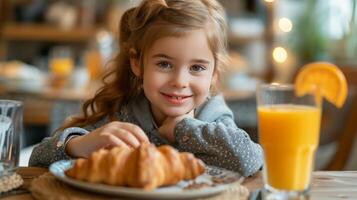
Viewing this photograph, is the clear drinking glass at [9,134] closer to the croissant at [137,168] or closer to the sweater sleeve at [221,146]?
the croissant at [137,168]

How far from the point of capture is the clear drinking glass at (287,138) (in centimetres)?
92

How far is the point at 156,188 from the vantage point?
34.6 inches

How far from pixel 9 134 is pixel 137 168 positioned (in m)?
0.27

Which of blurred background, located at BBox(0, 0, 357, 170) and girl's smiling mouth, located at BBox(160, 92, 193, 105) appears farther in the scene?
blurred background, located at BBox(0, 0, 357, 170)

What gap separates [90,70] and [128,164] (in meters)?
2.58

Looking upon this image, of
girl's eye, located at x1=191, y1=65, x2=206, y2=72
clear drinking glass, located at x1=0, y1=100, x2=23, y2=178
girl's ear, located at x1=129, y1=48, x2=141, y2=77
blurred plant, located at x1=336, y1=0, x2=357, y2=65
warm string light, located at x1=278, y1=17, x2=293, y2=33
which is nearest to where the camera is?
clear drinking glass, located at x1=0, y1=100, x2=23, y2=178

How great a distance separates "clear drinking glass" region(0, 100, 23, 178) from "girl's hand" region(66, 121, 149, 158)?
5.3 inches

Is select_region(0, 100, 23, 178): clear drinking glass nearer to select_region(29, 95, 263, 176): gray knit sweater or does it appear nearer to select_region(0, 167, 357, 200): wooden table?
select_region(0, 167, 357, 200): wooden table

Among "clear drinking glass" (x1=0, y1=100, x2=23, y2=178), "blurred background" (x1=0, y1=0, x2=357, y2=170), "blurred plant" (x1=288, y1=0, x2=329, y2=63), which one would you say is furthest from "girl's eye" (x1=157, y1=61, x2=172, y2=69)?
"blurred plant" (x1=288, y1=0, x2=329, y2=63)

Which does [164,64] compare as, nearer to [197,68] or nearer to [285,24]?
[197,68]

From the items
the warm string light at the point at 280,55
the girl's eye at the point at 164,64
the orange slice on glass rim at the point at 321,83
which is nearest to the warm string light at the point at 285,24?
the warm string light at the point at 280,55

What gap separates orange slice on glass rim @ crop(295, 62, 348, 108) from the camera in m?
0.90

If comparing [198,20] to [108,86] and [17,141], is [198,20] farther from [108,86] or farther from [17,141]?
[17,141]

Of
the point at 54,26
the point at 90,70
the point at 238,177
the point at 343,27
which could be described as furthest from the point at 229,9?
the point at 238,177
